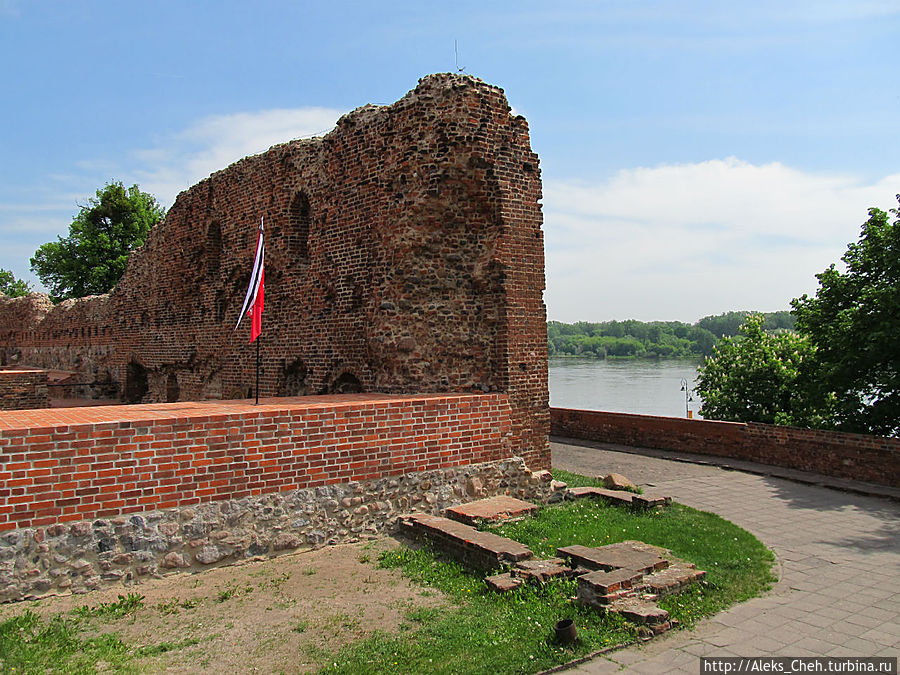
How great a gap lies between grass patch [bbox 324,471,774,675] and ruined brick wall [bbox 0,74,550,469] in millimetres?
2054

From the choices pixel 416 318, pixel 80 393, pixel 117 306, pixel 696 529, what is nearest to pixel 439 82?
pixel 416 318

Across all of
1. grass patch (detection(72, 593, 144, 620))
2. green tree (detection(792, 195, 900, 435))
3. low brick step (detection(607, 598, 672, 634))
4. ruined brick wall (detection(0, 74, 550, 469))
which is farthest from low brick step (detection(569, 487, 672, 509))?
grass patch (detection(72, 593, 144, 620))

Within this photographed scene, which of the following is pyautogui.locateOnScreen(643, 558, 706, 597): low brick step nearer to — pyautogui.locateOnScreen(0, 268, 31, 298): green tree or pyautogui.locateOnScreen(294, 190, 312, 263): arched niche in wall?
pyautogui.locateOnScreen(294, 190, 312, 263): arched niche in wall

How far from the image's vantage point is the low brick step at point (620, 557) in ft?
19.5

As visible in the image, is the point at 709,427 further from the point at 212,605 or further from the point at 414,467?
the point at 212,605

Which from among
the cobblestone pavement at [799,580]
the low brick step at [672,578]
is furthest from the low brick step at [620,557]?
the cobblestone pavement at [799,580]

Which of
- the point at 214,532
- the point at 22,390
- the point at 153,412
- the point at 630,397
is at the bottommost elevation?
the point at 630,397

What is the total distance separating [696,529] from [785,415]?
984 centimetres

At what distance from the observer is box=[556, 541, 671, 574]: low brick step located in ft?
19.5

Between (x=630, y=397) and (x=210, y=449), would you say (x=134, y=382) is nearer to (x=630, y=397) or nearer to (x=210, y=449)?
(x=210, y=449)

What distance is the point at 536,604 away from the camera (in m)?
5.52

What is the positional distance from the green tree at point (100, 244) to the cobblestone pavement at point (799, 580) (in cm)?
3031

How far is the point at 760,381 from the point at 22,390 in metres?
16.9

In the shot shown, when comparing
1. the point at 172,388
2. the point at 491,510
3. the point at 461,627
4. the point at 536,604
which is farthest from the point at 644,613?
the point at 172,388
